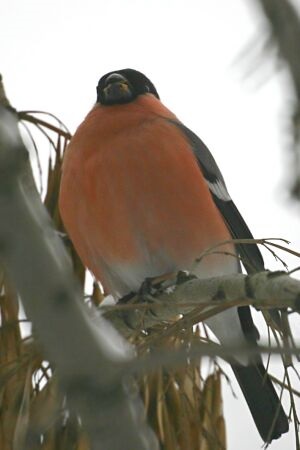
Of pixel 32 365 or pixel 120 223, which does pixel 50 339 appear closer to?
pixel 32 365

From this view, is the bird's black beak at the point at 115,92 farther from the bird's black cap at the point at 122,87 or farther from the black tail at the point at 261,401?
the black tail at the point at 261,401

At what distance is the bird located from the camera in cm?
294

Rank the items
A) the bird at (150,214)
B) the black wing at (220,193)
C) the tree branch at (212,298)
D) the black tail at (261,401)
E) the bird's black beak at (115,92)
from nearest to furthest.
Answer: the tree branch at (212,298)
the bird at (150,214)
the black tail at (261,401)
the black wing at (220,193)
the bird's black beak at (115,92)

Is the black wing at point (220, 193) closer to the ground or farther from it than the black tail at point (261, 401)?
farther from it

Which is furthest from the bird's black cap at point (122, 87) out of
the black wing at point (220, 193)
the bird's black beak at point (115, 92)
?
the black wing at point (220, 193)

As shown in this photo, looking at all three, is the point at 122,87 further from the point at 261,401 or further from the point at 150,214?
the point at 261,401

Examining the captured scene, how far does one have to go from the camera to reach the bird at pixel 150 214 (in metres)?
→ 2.94

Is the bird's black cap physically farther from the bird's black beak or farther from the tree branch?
the tree branch

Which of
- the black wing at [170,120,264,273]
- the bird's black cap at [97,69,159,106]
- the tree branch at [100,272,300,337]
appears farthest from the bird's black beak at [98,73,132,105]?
the tree branch at [100,272,300,337]

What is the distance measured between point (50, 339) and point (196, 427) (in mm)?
1516

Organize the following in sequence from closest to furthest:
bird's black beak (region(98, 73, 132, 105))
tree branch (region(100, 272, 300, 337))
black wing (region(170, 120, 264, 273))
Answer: tree branch (region(100, 272, 300, 337)), black wing (region(170, 120, 264, 273)), bird's black beak (region(98, 73, 132, 105))

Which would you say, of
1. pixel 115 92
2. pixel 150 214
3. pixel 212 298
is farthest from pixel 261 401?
pixel 115 92

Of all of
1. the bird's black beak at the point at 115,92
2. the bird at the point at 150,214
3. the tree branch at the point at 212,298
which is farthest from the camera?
the bird's black beak at the point at 115,92

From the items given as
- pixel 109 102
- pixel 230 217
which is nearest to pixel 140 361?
pixel 230 217
